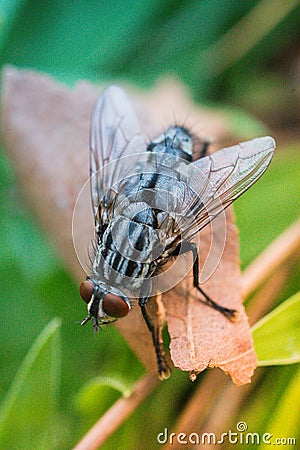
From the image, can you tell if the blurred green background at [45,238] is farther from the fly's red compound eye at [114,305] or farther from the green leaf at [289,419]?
the fly's red compound eye at [114,305]

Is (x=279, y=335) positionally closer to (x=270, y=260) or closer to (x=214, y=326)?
(x=214, y=326)

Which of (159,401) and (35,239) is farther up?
(35,239)

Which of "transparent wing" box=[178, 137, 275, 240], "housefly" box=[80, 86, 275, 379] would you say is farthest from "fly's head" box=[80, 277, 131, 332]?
"transparent wing" box=[178, 137, 275, 240]

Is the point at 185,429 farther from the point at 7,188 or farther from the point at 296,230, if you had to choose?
the point at 7,188

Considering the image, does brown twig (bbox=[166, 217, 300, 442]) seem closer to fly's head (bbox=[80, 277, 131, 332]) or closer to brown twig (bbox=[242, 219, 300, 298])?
brown twig (bbox=[242, 219, 300, 298])

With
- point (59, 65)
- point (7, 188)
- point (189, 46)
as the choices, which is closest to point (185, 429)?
point (7, 188)

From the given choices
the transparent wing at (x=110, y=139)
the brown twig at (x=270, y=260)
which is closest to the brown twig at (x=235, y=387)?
the brown twig at (x=270, y=260)
